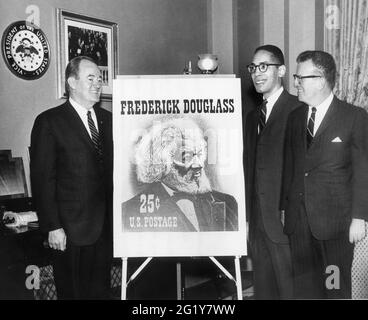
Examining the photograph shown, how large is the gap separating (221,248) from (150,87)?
87cm

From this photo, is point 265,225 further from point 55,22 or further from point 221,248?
point 55,22

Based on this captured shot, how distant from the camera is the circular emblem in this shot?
271cm

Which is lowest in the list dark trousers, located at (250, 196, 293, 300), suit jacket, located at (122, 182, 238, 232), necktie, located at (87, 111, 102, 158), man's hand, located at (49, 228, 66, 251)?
dark trousers, located at (250, 196, 293, 300)

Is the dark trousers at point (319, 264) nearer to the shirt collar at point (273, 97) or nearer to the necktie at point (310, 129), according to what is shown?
the necktie at point (310, 129)

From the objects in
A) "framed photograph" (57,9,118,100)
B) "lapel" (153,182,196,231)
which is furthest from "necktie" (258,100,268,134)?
"framed photograph" (57,9,118,100)

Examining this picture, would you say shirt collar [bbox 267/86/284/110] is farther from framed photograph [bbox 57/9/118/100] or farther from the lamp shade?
framed photograph [bbox 57/9/118/100]

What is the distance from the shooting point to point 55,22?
2.96m

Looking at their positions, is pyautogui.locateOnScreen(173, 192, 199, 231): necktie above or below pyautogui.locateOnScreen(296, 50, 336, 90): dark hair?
below

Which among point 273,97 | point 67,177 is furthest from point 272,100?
point 67,177

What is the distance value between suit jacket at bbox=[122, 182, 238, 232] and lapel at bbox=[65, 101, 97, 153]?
365 millimetres

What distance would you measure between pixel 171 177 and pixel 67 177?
1.68ft

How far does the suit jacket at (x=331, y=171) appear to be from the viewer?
2225mm

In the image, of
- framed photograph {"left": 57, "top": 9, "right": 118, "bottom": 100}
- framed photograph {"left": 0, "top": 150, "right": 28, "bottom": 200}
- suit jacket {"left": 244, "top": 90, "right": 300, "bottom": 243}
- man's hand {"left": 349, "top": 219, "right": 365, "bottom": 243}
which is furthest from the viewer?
framed photograph {"left": 57, "top": 9, "right": 118, "bottom": 100}

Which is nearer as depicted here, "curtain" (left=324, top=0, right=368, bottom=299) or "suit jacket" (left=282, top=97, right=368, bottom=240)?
"suit jacket" (left=282, top=97, right=368, bottom=240)
